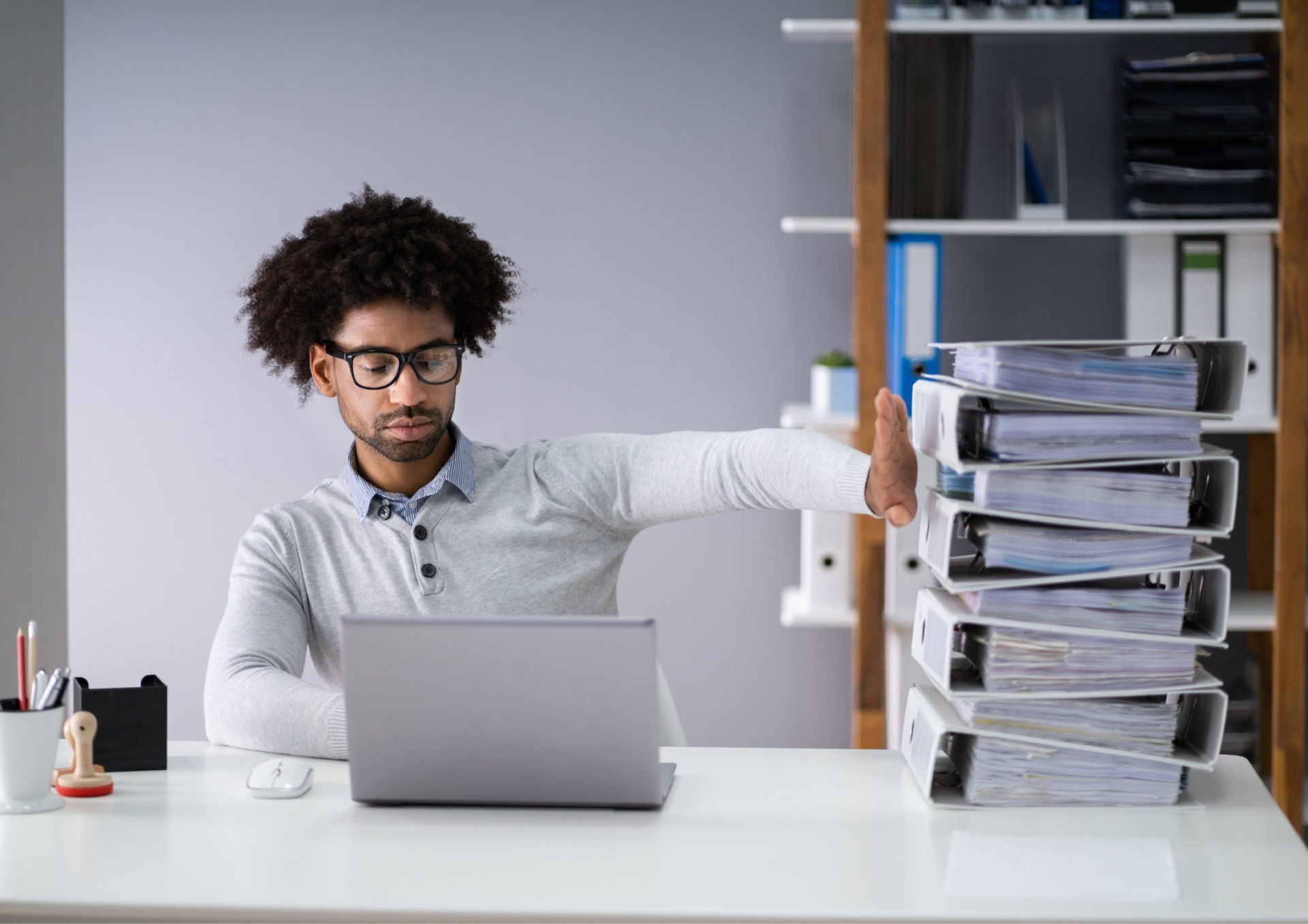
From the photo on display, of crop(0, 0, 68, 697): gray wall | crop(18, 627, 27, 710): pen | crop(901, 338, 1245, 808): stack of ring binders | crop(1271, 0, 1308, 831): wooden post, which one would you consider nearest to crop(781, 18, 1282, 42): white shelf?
crop(1271, 0, 1308, 831): wooden post

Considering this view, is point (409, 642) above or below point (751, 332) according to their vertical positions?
below

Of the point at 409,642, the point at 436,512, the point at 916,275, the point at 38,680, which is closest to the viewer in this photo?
the point at 409,642

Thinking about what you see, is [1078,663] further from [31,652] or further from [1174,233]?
[1174,233]

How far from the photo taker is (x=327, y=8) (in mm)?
3160

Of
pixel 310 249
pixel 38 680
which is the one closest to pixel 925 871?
pixel 38 680

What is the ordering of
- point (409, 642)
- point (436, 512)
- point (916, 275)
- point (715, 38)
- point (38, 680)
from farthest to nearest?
point (715, 38) < point (916, 275) < point (436, 512) < point (38, 680) < point (409, 642)

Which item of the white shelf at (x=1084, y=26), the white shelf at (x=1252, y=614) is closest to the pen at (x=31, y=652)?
the white shelf at (x=1084, y=26)

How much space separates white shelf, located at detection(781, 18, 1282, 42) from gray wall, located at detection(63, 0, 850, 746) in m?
0.42

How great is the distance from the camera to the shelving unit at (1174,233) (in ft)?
8.73

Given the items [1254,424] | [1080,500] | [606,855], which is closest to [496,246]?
[1254,424]

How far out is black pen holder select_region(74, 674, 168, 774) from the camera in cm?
139

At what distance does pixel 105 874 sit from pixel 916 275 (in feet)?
6.93

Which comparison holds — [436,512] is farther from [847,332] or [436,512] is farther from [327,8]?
[327,8]

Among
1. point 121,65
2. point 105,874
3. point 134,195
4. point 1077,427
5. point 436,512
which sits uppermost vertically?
point 121,65
